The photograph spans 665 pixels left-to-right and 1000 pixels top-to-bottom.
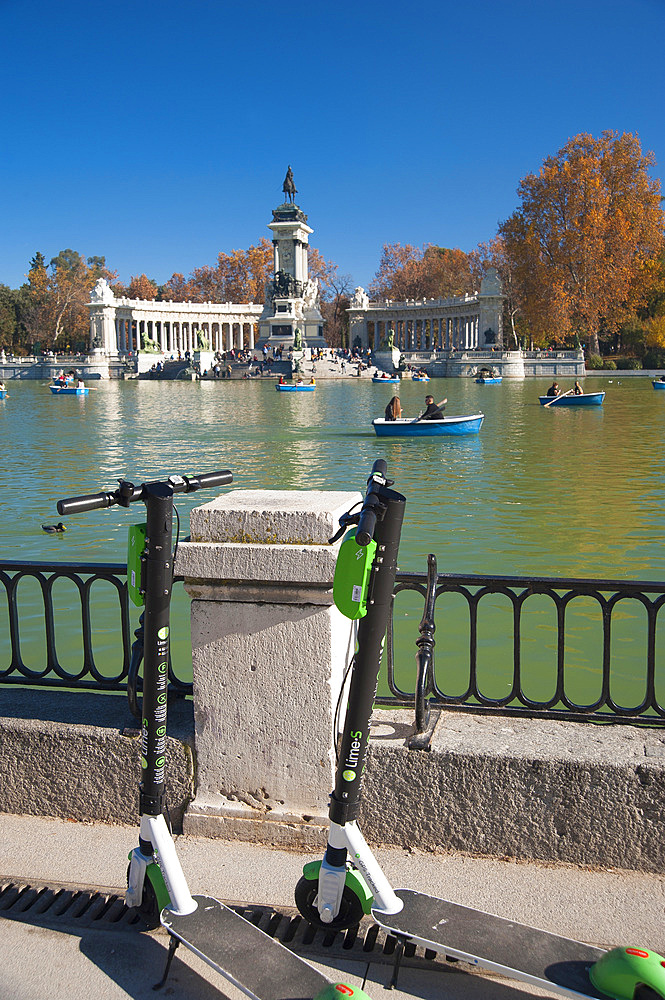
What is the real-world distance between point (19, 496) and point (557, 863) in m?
14.8

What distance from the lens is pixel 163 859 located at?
3053 millimetres

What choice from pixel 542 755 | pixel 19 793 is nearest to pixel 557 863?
pixel 542 755

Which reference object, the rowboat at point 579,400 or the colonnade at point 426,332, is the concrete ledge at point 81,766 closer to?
the rowboat at point 579,400

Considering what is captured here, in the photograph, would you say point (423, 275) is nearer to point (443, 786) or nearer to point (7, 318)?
point (7, 318)

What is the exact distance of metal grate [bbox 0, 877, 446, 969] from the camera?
119 inches

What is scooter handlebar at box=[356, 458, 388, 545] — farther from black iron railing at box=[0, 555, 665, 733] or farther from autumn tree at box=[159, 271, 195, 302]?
autumn tree at box=[159, 271, 195, 302]

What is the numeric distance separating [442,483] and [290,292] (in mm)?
85325

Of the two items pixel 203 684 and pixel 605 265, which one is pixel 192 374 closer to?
pixel 605 265

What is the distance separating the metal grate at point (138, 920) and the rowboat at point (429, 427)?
23.3 metres

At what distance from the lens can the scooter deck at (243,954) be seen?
8.99ft

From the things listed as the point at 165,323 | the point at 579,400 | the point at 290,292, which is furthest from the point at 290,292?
the point at 579,400

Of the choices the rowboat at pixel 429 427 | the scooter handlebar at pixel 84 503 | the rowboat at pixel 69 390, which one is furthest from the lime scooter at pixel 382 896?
the rowboat at pixel 69 390

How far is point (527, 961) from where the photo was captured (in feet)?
9.15

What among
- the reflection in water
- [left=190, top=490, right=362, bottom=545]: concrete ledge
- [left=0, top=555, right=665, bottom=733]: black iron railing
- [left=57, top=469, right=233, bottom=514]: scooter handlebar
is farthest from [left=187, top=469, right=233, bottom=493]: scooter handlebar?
the reflection in water
